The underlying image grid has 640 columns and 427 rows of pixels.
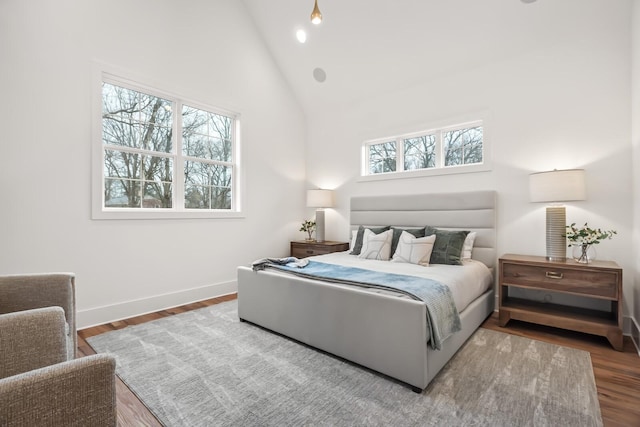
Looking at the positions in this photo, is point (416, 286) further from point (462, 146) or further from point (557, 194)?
point (462, 146)

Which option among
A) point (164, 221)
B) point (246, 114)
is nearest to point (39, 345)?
point (164, 221)

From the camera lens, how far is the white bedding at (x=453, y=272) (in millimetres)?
2475

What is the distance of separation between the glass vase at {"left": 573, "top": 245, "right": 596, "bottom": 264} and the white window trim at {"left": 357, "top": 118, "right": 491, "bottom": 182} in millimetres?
1149

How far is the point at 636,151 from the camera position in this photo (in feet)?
8.65

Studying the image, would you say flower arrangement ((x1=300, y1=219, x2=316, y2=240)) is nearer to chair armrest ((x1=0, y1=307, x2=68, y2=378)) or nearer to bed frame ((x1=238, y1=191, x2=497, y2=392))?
bed frame ((x1=238, y1=191, x2=497, y2=392))

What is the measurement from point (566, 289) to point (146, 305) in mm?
4086

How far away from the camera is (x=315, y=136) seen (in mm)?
5262

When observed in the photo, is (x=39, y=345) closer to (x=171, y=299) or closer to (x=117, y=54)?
(x=171, y=299)

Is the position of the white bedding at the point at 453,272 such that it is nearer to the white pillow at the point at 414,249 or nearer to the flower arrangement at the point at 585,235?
the white pillow at the point at 414,249

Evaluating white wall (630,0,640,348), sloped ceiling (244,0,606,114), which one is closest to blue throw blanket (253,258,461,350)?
white wall (630,0,640,348)

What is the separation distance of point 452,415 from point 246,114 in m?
4.12

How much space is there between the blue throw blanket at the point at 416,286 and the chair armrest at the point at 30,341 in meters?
1.66

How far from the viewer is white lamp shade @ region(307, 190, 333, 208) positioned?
15.5ft

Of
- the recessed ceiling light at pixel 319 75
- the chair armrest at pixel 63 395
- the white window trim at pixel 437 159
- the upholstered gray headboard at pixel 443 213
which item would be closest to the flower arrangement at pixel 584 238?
the upholstered gray headboard at pixel 443 213
